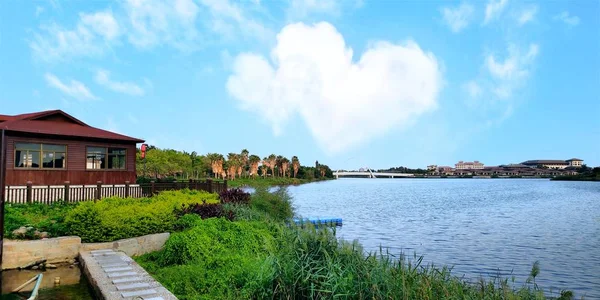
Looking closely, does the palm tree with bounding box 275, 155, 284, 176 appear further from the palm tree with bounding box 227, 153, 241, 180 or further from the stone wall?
the stone wall

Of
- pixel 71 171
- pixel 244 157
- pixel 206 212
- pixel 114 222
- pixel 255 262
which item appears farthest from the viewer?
pixel 244 157

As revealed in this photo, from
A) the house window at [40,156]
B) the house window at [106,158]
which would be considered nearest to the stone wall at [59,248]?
the house window at [40,156]

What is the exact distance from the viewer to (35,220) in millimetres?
12609

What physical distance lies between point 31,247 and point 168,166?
54581 mm

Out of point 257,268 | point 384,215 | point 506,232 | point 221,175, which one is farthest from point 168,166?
point 257,268

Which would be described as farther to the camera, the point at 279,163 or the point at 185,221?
the point at 279,163

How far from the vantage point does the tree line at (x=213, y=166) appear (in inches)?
2386

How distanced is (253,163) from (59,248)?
276 feet

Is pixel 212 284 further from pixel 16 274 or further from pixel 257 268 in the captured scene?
pixel 16 274

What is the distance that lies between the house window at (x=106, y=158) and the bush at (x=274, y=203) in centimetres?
820

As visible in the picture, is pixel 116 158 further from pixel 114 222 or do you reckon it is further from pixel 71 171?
pixel 114 222

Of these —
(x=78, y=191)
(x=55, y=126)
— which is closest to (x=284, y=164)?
(x=55, y=126)

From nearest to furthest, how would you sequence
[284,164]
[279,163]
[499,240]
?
[499,240] < [284,164] < [279,163]

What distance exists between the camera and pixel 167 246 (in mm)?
9391
